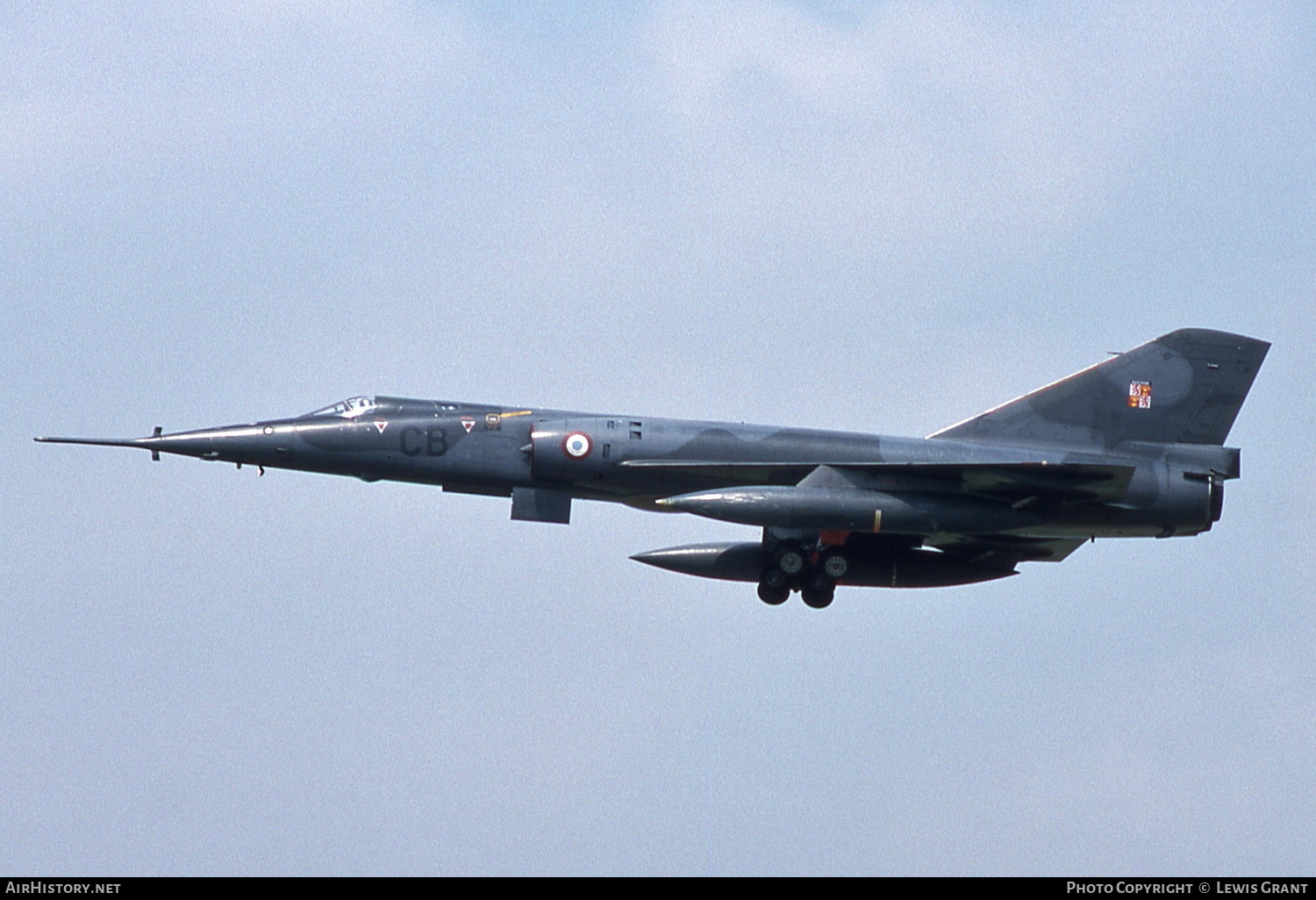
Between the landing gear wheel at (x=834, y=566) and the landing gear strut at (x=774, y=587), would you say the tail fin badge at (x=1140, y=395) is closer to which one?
the landing gear wheel at (x=834, y=566)

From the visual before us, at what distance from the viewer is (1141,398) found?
101ft

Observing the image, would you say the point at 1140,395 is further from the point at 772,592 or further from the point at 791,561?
the point at 772,592

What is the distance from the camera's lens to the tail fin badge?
30.8 m

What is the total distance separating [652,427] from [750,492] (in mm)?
2390

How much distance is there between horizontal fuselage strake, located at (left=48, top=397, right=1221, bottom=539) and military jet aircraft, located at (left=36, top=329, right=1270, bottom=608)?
28 mm

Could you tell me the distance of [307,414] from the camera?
29938 mm

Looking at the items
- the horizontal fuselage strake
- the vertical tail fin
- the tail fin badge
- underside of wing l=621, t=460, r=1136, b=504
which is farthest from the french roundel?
the tail fin badge

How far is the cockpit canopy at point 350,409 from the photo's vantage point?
29.8m

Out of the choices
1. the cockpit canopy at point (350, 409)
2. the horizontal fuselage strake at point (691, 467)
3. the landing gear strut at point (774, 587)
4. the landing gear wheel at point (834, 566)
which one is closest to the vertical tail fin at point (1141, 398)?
the horizontal fuselage strake at point (691, 467)

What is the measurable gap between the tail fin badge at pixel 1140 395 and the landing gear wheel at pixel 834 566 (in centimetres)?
559

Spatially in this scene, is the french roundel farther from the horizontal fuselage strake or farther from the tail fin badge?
the tail fin badge

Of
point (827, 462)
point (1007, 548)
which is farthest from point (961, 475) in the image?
point (1007, 548)
